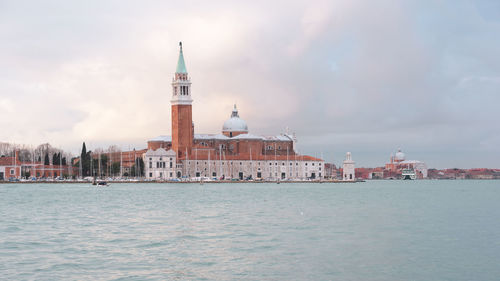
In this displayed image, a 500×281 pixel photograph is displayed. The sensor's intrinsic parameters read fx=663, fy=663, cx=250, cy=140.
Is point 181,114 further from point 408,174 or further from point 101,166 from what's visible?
A: point 408,174

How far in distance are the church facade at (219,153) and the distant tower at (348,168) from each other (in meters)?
7.01

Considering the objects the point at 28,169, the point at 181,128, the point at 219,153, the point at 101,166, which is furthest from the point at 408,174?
the point at 28,169

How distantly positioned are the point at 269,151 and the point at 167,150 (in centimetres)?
1364

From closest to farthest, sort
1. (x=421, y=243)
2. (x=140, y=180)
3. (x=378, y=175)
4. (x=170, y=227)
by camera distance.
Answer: (x=421, y=243), (x=170, y=227), (x=140, y=180), (x=378, y=175)

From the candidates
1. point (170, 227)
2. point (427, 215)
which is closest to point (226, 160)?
point (427, 215)

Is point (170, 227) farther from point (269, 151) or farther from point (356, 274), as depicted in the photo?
point (269, 151)

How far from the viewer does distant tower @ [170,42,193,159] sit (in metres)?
69.9

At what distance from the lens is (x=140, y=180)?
67250mm

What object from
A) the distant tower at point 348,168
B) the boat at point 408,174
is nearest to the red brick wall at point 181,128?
the distant tower at point 348,168

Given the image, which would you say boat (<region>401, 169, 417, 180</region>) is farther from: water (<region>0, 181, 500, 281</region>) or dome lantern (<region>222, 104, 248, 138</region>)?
water (<region>0, 181, 500, 281</region>)

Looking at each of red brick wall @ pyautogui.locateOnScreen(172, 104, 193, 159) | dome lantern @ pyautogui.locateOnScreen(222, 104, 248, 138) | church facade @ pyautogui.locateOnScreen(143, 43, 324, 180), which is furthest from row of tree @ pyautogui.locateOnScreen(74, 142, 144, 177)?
dome lantern @ pyautogui.locateOnScreen(222, 104, 248, 138)

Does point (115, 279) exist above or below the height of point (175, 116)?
below

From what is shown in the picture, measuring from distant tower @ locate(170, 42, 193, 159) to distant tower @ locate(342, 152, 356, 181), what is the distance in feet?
80.3

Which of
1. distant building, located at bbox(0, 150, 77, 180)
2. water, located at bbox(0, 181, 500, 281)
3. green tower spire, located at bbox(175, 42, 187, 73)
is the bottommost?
water, located at bbox(0, 181, 500, 281)
